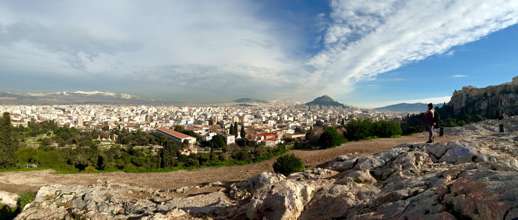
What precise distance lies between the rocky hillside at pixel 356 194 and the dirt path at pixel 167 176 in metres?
1.56

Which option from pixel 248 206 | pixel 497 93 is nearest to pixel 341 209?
pixel 248 206

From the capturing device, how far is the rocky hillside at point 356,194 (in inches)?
200

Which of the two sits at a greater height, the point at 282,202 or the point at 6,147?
the point at 282,202

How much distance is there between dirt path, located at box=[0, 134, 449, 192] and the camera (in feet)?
46.1

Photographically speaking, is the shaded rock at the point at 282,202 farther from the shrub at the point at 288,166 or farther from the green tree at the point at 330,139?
the green tree at the point at 330,139

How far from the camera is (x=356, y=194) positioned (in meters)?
7.16

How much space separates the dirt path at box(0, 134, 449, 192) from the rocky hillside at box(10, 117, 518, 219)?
1563mm

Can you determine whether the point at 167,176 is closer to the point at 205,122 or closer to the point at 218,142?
the point at 218,142

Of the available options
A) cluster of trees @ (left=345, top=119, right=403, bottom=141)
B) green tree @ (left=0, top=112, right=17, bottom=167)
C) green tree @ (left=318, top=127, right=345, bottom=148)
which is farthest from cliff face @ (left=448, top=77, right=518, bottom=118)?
green tree @ (left=0, top=112, right=17, bottom=167)

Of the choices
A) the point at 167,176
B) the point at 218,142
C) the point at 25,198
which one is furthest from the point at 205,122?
the point at 25,198

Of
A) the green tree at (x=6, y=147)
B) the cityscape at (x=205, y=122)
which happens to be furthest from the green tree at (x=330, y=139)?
the cityscape at (x=205, y=122)

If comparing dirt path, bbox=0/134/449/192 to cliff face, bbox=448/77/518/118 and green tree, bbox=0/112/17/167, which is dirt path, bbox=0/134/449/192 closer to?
green tree, bbox=0/112/17/167

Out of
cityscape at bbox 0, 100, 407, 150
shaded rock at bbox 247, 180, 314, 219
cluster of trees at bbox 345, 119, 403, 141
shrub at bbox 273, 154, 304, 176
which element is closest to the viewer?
shaded rock at bbox 247, 180, 314, 219

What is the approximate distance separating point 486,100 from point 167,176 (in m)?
58.1
